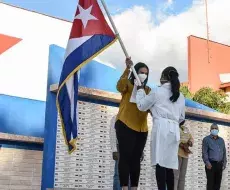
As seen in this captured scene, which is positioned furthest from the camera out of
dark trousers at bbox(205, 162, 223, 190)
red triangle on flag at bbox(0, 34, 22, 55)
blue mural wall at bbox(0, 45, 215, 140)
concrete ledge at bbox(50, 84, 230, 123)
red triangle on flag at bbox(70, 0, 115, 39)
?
red triangle on flag at bbox(0, 34, 22, 55)

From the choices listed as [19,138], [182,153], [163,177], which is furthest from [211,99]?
[163,177]

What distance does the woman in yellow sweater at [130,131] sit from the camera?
4.65m

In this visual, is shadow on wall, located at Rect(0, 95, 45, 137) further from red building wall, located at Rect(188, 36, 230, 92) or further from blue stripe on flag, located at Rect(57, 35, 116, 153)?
red building wall, located at Rect(188, 36, 230, 92)

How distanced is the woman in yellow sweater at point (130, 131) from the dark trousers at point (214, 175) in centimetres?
291

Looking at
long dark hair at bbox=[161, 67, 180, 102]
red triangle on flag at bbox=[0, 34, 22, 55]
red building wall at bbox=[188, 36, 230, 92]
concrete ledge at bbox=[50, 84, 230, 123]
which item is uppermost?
red building wall at bbox=[188, 36, 230, 92]

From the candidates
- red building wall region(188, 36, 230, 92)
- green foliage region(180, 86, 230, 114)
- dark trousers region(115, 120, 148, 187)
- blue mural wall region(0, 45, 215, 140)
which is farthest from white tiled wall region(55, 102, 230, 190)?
red building wall region(188, 36, 230, 92)

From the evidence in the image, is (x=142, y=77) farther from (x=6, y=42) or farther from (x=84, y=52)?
(x=6, y=42)

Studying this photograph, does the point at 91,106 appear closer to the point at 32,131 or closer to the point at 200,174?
the point at 200,174

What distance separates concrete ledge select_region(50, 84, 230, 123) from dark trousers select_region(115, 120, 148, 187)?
244cm

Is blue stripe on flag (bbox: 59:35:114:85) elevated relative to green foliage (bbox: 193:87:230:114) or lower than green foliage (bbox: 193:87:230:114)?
lower

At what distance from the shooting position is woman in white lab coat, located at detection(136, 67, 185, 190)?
4.50 m

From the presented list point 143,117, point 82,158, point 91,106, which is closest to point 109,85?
point 91,106

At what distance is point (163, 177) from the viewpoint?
448 cm

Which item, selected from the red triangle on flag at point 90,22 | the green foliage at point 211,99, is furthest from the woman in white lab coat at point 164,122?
the green foliage at point 211,99
